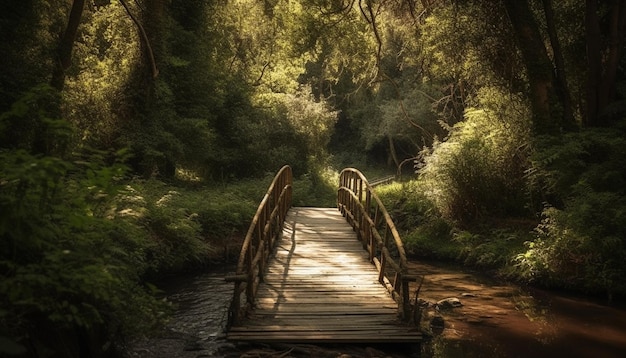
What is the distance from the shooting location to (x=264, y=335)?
615 cm

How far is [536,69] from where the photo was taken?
40.6 feet

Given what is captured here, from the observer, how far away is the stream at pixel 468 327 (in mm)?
6359

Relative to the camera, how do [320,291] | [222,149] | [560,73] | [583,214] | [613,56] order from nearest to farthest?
[320,291]
[583,214]
[613,56]
[560,73]
[222,149]

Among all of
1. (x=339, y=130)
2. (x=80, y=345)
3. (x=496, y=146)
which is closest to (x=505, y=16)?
(x=496, y=146)

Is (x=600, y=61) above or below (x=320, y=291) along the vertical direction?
above

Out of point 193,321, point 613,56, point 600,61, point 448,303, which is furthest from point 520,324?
point 613,56

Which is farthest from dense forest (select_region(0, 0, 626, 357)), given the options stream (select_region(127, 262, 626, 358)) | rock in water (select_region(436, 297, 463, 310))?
rock in water (select_region(436, 297, 463, 310))

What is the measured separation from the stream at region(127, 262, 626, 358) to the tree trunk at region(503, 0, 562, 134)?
4.11 meters

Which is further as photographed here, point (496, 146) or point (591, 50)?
point (496, 146)

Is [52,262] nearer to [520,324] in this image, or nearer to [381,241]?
[381,241]

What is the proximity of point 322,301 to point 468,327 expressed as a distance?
2.50 m

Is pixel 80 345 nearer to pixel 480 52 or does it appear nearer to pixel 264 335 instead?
pixel 264 335

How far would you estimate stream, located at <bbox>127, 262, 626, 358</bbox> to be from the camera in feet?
20.9

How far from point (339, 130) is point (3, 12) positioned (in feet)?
117
